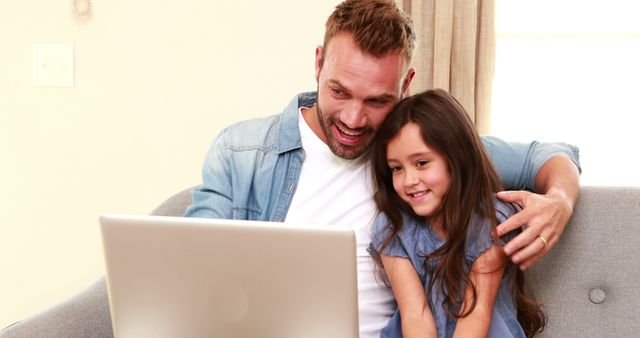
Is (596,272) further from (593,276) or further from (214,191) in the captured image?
(214,191)

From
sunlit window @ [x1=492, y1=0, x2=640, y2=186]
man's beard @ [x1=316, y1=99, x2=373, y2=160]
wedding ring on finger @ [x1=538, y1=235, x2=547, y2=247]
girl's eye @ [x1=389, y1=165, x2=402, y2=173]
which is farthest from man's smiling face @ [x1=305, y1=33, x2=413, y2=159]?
sunlit window @ [x1=492, y1=0, x2=640, y2=186]

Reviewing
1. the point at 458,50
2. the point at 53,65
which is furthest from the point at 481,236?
the point at 53,65

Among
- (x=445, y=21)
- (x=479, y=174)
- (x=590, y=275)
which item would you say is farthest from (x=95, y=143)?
(x=590, y=275)

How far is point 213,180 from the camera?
1672 mm

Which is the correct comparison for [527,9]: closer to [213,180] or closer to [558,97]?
[558,97]

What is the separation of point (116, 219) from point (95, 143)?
4.48 ft

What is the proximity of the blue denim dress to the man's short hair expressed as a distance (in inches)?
14.2

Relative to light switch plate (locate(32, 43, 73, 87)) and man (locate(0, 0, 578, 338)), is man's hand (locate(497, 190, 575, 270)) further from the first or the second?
light switch plate (locate(32, 43, 73, 87))

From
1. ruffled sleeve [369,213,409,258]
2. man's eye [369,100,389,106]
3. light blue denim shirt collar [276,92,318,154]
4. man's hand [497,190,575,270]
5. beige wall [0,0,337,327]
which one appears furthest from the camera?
beige wall [0,0,337,327]

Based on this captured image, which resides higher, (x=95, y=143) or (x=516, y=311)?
(x=95, y=143)

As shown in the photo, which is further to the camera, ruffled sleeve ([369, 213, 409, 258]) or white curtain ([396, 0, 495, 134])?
white curtain ([396, 0, 495, 134])

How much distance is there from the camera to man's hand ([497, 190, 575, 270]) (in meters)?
1.34

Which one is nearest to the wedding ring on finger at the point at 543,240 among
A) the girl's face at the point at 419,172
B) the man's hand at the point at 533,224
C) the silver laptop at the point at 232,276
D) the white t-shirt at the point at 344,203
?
the man's hand at the point at 533,224

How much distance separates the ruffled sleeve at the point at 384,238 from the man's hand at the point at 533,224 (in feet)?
0.66
